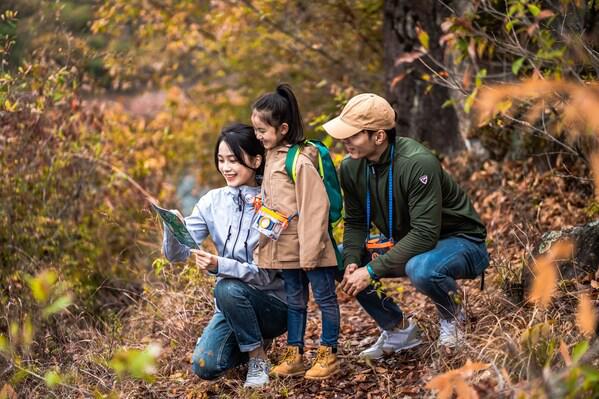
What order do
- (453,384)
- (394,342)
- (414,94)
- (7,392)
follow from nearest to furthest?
1. (453,384)
2. (7,392)
3. (394,342)
4. (414,94)

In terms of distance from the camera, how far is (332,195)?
152 inches

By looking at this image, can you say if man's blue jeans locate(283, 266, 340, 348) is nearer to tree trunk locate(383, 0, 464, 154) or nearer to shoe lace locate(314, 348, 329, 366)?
shoe lace locate(314, 348, 329, 366)

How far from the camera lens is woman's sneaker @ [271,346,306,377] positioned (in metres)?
3.95

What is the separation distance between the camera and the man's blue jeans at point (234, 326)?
3.88 meters

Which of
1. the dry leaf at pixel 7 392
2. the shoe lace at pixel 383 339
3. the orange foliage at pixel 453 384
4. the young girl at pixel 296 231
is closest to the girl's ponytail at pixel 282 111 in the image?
the young girl at pixel 296 231

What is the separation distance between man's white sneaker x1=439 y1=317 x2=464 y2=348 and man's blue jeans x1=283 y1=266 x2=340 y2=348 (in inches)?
21.2

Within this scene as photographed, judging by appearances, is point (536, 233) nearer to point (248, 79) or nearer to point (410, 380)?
point (410, 380)

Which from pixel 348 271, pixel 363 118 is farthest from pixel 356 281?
pixel 363 118

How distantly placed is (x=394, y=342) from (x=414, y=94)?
3.70 meters

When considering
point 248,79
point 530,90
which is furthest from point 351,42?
point 530,90

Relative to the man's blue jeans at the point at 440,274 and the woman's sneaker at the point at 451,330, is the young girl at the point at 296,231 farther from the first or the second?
the woman's sneaker at the point at 451,330

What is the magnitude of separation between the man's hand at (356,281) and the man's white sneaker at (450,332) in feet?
1.59

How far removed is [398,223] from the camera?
4.00 metres

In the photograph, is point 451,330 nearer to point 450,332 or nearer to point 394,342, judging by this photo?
point 450,332
